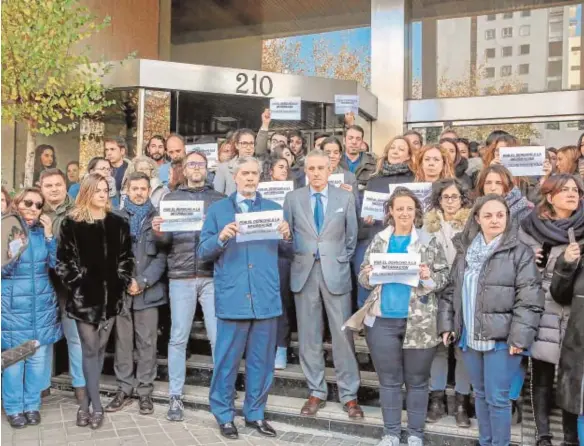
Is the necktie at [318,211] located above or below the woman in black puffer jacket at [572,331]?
above

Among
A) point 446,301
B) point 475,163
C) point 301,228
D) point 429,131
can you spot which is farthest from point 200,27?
point 446,301

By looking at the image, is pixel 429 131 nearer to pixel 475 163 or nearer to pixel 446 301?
pixel 475 163

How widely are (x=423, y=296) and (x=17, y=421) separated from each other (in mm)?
3575

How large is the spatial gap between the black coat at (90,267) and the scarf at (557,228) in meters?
3.35

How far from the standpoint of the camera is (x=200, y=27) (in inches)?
599

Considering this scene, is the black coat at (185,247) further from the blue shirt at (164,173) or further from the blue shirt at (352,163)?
the blue shirt at (352,163)

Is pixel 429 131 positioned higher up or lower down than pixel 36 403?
higher up

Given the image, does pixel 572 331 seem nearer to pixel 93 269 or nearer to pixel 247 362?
pixel 247 362

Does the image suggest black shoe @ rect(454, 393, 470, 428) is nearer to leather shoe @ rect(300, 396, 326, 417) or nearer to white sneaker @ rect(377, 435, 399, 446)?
white sneaker @ rect(377, 435, 399, 446)

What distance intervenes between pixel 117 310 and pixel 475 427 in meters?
3.06

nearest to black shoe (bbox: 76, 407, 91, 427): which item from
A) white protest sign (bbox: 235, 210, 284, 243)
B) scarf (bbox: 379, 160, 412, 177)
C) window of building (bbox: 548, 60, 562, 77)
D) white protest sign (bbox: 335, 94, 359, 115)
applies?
white protest sign (bbox: 235, 210, 284, 243)

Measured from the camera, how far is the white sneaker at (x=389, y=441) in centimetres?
438

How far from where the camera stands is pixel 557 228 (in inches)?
162

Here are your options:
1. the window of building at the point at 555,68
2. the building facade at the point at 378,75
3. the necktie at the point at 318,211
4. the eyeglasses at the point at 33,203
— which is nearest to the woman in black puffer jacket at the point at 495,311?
the necktie at the point at 318,211
